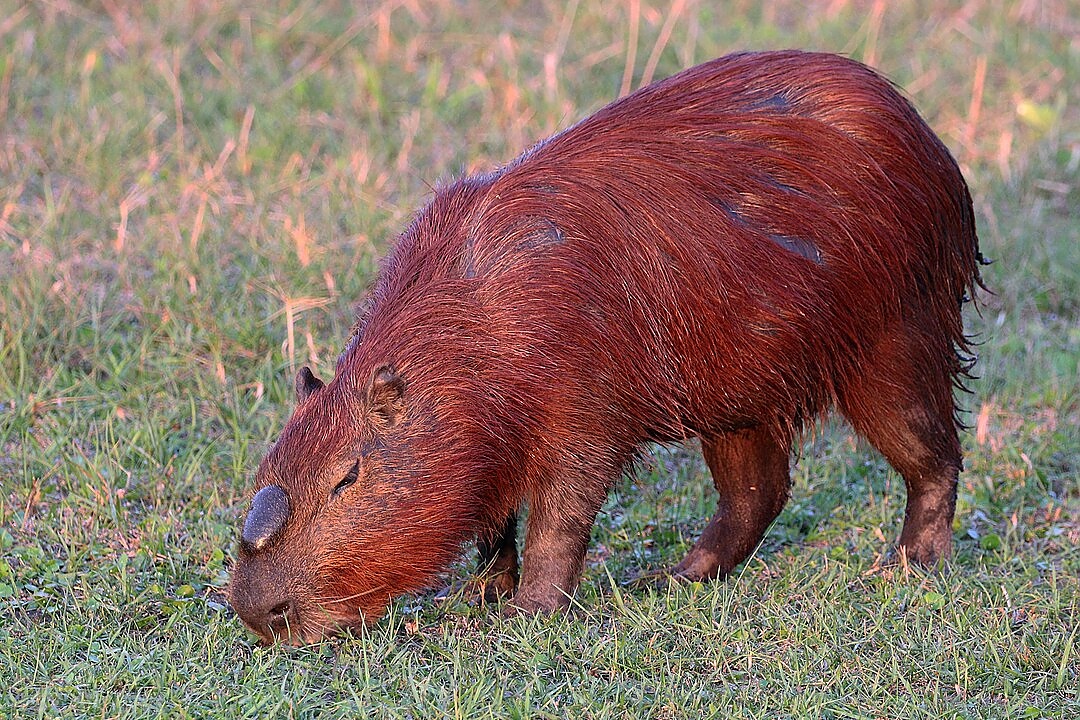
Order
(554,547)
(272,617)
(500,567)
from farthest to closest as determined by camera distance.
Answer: (500,567)
(554,547)
(272,617)

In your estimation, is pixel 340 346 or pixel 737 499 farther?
pixel 340 346

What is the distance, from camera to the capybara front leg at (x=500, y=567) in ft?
14.7

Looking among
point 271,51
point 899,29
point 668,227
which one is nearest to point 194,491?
point 668,227

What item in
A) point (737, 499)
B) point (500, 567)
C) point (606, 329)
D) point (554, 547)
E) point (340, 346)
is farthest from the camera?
point (340, 346)

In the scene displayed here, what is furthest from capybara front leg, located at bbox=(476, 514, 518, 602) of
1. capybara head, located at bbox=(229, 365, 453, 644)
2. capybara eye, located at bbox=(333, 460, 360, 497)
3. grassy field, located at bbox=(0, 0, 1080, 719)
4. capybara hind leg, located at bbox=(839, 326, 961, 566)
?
capybara hind leg, located at bbox=(839, 326, 961, 566)

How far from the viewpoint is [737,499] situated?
4750 millimetres

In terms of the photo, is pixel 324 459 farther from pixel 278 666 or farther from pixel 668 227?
pixel 668 227

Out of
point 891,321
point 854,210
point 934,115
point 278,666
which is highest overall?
point 854,210

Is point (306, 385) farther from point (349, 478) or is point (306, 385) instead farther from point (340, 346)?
point (340, 346)

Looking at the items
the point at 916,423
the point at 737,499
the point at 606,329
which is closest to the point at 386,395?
the point at 606,329

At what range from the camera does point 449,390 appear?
4.02 metres

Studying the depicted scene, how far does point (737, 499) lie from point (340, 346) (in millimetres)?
1761

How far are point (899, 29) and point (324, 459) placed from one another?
6.03 meters

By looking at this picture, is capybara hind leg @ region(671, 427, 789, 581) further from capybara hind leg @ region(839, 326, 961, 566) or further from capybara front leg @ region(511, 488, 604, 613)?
capybara front leg @ region(511, 488, 604, 613)
